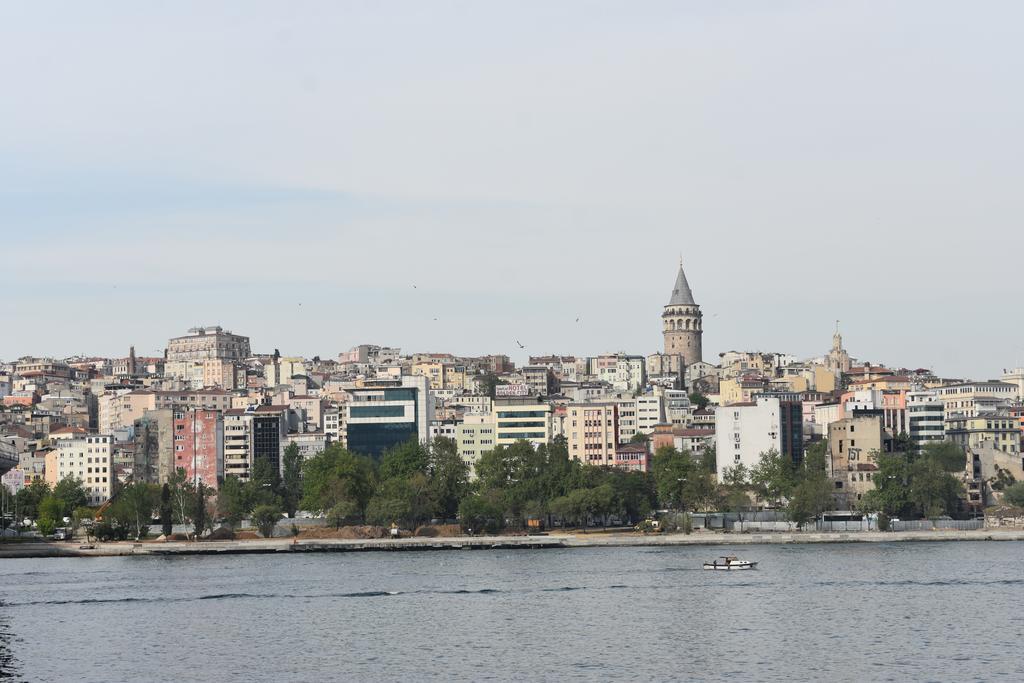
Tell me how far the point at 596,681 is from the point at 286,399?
13692cm

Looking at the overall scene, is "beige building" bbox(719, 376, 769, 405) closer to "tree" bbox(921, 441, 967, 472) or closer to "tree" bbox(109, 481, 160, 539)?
"tree" bbox(921, 441, 967, 472)

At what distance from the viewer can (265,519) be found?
112 m

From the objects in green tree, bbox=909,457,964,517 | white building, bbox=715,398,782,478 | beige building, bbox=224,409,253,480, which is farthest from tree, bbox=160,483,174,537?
green tree, bbox=909,457,964,517

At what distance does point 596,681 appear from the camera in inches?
1842

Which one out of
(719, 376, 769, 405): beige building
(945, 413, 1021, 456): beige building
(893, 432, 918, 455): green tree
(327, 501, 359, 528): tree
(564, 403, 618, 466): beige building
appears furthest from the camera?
(719, 376, 769, 405): beige building

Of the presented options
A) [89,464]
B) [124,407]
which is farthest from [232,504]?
[124,407]

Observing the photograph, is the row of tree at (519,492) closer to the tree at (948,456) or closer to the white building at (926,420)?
the tree at (948,456)

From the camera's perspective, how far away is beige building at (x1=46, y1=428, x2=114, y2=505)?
475ft

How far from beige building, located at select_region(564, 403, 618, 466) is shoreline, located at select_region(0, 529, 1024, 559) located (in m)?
31.6

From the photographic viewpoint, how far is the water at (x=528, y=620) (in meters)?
49.7

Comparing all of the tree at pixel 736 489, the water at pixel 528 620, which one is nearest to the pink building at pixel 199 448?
the tree at pixel 736 489

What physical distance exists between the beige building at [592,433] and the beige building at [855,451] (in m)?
18.4

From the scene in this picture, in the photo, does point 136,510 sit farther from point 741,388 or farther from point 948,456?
point 741,388

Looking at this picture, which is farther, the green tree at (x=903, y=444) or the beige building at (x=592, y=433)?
the beige building at (x=592, y=433)
